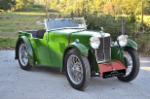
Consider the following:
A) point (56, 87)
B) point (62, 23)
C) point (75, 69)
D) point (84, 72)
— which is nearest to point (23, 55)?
point (62, 23)

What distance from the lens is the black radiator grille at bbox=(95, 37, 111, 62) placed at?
709cm

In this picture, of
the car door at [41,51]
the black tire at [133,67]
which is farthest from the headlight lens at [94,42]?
the car door at [41,51]

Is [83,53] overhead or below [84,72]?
overhead

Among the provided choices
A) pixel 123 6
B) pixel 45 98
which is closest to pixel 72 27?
pixel 45 98

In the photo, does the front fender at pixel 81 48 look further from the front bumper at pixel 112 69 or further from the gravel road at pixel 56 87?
the gravel road at pixel 56 87

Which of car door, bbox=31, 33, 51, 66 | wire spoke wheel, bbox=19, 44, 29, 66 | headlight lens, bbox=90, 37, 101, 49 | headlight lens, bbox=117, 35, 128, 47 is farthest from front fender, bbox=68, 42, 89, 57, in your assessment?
wire spoke wheel, bbox=19, 44, 29, 66

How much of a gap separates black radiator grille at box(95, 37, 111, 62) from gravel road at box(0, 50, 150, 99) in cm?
54

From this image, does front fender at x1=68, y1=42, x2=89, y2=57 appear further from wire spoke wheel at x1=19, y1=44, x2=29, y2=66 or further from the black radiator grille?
wire spoke wheel at x1=19, y1=44, x2=29, y2=66

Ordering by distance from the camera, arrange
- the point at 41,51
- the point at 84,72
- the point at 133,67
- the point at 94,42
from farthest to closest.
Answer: the point at 41,51, the point at 133,67, the point at 94,42, the point at 84,72

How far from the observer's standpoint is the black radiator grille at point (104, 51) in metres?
7.09

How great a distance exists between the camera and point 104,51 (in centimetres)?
717

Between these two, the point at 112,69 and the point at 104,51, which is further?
the point at 104,51

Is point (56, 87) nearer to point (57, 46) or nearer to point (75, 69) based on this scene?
point (75, 69)

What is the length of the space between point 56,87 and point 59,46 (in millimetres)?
984
